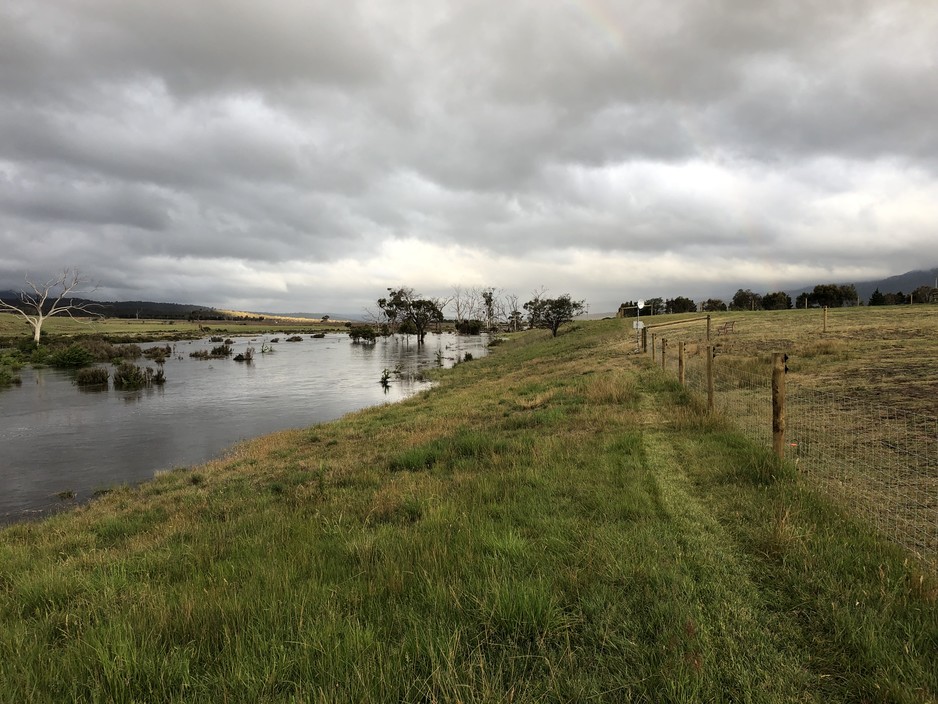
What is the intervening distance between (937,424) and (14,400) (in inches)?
1528

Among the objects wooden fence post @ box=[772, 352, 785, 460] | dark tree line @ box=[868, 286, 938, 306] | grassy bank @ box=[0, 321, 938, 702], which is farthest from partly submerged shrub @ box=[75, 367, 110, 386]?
dark tree line @ box=[868, 286, 938, 306]

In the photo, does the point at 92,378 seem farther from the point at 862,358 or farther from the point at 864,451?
the point at 862,358

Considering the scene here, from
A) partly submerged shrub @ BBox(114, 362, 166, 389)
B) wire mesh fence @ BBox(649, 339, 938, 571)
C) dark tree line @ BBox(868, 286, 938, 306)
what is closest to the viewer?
wire mesh fence @ BBox(649, 339, 938, 571)

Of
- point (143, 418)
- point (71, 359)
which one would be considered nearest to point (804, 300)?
point (143, 418)

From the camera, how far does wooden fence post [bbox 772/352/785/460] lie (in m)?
6.76

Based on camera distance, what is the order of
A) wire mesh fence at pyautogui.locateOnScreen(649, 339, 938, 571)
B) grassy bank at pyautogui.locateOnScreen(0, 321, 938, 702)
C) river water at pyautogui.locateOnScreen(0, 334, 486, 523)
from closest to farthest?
grassy bank at pyautogui.locateOnScreen(0, 321, 938, 702)
wire mesh fence at pyautogui.locateOnScreen(649, 339, 938, 571)
river water at pyautogui.locateOnScreen(0, 334, 486, 523)

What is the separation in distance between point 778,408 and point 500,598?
5842 mm

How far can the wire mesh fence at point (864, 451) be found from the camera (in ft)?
17.0

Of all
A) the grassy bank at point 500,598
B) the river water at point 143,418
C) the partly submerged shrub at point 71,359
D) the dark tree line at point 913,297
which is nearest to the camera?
the grassy bank at point 500,598

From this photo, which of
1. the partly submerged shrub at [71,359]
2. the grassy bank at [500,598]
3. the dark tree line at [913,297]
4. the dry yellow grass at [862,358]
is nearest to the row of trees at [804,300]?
the dark tree line at [913,297]

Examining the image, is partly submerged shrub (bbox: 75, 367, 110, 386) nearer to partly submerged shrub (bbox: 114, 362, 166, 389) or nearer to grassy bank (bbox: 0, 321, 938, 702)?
partly submerged shrub (bbox: 114, 362, 166, 389)

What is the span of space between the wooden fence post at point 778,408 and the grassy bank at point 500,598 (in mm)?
329

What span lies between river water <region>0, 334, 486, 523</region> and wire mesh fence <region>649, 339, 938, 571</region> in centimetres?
1610

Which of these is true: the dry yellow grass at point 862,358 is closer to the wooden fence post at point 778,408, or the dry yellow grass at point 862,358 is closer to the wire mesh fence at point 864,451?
the wire mesh fence at point 864,451
